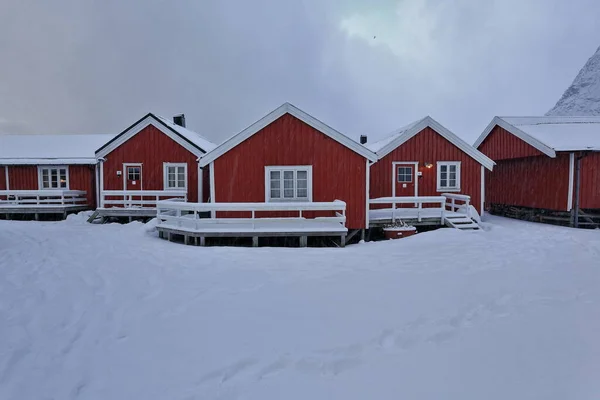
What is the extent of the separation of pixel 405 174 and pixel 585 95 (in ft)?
260

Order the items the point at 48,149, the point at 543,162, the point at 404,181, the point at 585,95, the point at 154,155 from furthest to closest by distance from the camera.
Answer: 1. the point at 585,95
2. the point at 48,149
3. the point at 154,155
4. the point at 543,162
5. the point at 404,181

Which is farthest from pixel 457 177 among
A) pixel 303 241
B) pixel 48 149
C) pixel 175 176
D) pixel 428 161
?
pixel 48 149

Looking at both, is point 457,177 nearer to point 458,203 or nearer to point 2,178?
point 458,203

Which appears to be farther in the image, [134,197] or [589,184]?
[134,197]

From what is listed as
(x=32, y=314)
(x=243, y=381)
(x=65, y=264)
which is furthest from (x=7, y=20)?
(x=243, y=381)

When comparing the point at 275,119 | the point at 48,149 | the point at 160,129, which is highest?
the point at 160,129

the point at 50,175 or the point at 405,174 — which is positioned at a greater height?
the point at 50,175

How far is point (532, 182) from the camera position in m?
17.3

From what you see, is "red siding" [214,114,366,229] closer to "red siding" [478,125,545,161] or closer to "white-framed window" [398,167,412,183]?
"white-framed window" [398,167,412,183]

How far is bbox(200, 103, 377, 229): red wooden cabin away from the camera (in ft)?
42.7

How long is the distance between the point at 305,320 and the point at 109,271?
15.8ft

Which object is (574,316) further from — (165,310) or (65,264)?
(65,264)

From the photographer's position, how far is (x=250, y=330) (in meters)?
4.93

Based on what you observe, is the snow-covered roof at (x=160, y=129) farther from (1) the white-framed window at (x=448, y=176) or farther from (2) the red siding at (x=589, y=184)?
(2) the red siding at (x=589, y=184)
